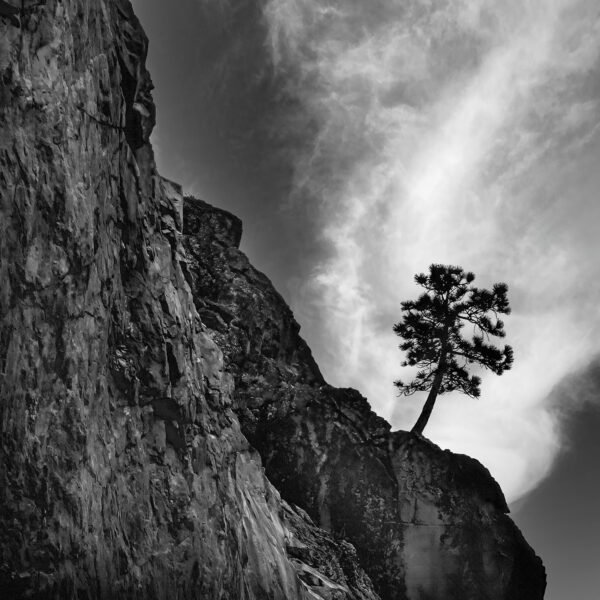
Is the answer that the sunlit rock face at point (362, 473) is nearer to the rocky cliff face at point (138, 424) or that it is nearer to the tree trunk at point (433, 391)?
the rocky cliff face at point (138, 424)

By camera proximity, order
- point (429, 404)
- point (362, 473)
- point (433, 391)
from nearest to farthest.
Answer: point (362, 473) → point (429, 404) → point (433, 391)

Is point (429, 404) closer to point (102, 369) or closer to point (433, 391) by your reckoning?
point (433, 391)

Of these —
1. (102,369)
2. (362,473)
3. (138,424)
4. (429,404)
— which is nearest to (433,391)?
(429,404)

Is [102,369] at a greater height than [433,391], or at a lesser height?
lesser

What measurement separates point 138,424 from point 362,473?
15845 mm

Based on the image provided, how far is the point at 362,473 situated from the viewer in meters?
29.6

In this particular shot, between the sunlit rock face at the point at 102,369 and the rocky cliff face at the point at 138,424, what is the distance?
0.19ft

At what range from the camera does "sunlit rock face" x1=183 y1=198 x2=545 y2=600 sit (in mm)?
28125

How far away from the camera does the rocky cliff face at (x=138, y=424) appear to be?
13.4 m

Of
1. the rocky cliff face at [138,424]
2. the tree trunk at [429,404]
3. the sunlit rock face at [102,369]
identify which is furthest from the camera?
the tree trunk at [429,404]

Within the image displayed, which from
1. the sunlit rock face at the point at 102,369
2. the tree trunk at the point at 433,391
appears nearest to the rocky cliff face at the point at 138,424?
the sunlit rock face at the point at 102,369

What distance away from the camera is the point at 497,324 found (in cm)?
3534

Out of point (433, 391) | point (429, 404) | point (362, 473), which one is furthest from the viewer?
point (433, 391)

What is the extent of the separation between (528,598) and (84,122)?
1184 inches
